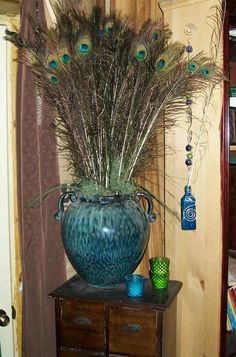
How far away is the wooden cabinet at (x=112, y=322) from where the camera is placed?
51.4 inches

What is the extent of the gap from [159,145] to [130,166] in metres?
0.38

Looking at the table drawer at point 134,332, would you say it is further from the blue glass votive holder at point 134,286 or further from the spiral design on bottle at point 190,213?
the spiral design on bottle at point 190,213

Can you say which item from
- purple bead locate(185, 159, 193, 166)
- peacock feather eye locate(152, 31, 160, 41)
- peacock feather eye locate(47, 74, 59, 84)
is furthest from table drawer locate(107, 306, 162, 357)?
peacock feather eye locate(152, 31, 160, 41)

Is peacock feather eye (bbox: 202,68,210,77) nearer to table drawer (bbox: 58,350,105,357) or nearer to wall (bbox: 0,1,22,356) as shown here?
wall (bbox: 0,1,22,356)

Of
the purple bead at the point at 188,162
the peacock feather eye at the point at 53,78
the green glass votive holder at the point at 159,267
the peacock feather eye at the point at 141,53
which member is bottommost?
the green glass votive holder at the point at 159,267

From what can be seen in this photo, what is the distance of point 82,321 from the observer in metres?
1.39

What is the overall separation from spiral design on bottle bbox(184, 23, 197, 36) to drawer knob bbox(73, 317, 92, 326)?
1248 millimetres

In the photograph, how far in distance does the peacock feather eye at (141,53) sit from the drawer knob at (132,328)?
3.11 ft

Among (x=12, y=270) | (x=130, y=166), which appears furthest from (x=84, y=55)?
(x=12, y=270)

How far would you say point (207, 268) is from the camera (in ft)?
5.19

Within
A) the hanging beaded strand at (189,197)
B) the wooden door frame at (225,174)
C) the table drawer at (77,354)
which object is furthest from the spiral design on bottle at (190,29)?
the table drawer at (77,354)

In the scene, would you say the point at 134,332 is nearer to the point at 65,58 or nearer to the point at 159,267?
the point at 159,267

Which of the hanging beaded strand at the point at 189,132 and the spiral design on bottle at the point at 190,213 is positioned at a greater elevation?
the hanging beaded strand at the point at 189,132

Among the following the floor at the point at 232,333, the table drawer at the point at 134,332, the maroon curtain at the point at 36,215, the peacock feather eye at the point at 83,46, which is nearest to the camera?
the peacock feather eye at the point at 83,46
